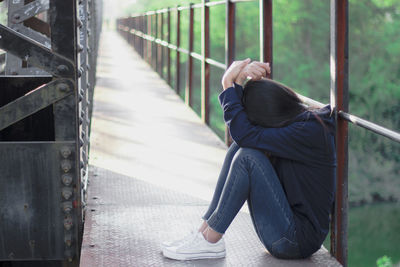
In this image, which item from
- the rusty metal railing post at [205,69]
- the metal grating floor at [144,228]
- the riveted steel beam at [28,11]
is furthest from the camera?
the rusty metal railing post at [205,69]

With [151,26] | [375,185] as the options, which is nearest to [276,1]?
[375,185]

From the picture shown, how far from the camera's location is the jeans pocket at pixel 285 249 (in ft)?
8.37

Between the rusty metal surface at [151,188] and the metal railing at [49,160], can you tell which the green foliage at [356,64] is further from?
the metal railing at [49,160]

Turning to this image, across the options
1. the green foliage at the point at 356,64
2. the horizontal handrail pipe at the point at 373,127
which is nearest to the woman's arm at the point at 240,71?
the horizontal handrail pipe at the point at 373,127

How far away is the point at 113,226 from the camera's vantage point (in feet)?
10.1

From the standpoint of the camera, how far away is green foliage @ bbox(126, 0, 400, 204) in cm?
2927

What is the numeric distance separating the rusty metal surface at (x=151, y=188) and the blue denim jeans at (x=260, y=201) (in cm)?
11

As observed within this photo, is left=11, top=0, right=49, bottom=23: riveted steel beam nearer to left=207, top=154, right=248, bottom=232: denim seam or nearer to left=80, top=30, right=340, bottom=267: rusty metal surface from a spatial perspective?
left=80, top=30, right=340, bottom=267: rusty metal surface

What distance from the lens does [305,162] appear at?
8.25 ft

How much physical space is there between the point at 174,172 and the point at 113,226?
1268 mm

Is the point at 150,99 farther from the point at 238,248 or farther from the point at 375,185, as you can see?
the point at 375,185

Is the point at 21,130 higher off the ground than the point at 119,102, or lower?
higher

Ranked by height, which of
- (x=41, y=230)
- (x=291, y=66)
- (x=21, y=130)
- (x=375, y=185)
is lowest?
(x=375, y=185)

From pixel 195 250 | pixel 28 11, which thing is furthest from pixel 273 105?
pixel 28 11
